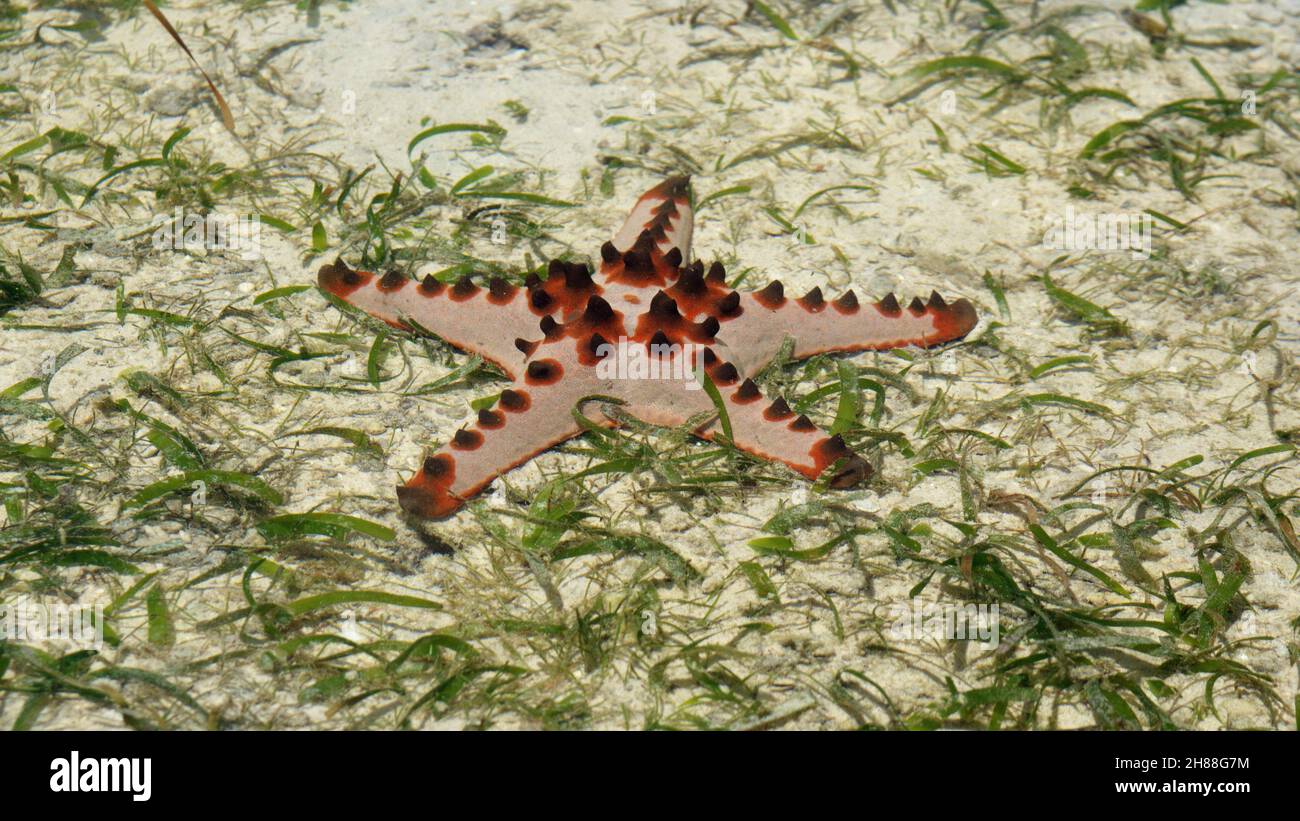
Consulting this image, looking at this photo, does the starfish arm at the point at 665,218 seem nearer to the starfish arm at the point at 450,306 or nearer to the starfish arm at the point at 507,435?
the starfish arm at the point at 450,306

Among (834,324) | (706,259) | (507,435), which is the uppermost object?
(706,259)

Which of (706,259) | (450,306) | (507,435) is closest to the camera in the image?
(507,435)

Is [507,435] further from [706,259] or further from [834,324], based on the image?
[706,259]

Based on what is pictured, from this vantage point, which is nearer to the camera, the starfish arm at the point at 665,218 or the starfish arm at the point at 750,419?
the starfish arm at the point at 750,419

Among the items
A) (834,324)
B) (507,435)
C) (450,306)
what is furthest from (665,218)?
(507,435)

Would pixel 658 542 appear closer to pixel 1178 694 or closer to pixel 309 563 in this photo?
pixel 309 563

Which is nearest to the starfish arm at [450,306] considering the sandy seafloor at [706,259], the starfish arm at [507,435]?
the sandy seafloor at [706,259]

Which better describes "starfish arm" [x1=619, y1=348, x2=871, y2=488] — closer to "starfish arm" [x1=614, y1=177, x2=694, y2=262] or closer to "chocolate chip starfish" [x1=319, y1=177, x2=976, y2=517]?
"chocolate chip starfish" [x1=319, y1=177, x2=976, y2=517]

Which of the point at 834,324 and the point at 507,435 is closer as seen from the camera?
the point at 507,435
